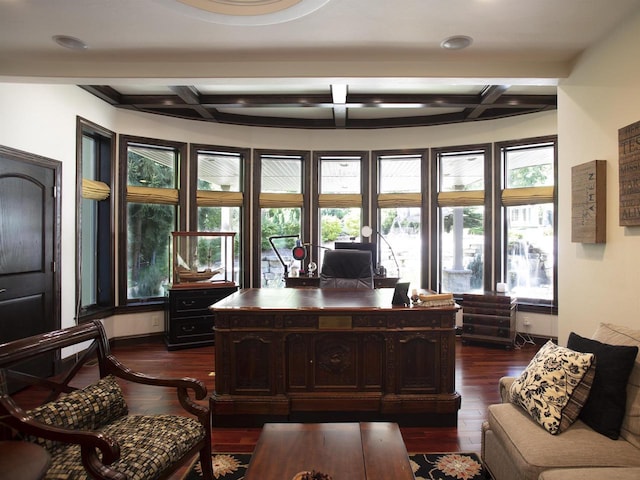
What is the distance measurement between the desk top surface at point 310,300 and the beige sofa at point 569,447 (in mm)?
Result: 1058

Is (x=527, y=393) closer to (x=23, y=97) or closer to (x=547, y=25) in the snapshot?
(x=547, y=25)

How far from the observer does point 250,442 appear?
2717 millimetres

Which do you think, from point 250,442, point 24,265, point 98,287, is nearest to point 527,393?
point 250,442

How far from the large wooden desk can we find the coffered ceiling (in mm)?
1871

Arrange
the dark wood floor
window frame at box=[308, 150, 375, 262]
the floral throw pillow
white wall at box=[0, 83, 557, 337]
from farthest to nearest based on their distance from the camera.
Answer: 1. window frame at box=[308, 150, 375, 262]
2. white wall at box=[0, 83, 557, 337]
3. the dark wood floor
4. the floral throw pillow

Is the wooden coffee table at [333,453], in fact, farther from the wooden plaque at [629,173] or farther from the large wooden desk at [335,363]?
the wooden plaque at [629,173]

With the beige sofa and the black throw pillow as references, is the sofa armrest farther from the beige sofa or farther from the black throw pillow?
the black throw pillow

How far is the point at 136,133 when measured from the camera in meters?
5.17

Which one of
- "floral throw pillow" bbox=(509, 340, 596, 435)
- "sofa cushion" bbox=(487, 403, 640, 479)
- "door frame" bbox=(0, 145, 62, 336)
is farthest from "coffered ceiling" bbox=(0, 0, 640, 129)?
"sofa cushion" bbox=(487, 403, 640, 479)

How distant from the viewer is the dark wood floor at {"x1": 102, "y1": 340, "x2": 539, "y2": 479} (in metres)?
2.72

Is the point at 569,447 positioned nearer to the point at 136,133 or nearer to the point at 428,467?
the point at 428,467

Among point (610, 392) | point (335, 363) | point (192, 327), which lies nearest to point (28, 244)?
point (192, 327)

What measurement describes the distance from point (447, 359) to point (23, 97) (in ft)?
14.5

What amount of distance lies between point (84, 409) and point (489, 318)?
181 inches
